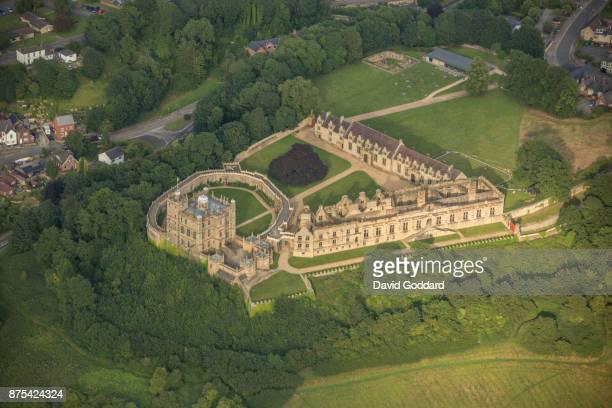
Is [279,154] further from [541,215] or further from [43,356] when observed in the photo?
[43,356]

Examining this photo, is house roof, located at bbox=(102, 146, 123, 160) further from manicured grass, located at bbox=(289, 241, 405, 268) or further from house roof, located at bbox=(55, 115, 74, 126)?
manicured grass, located at bbox=(289, 241, 405, 268)

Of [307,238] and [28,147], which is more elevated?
[307,238]

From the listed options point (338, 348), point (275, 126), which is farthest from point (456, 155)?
point (338, 348)

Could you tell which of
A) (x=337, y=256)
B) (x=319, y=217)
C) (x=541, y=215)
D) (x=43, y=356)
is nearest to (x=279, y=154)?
(x=319, y=217)

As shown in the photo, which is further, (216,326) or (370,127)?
(370,127)

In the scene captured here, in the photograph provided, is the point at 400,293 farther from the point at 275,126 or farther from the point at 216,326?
the point at 275,126

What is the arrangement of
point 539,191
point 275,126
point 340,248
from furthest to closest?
point 275,126, point 539,191, point 340,248
